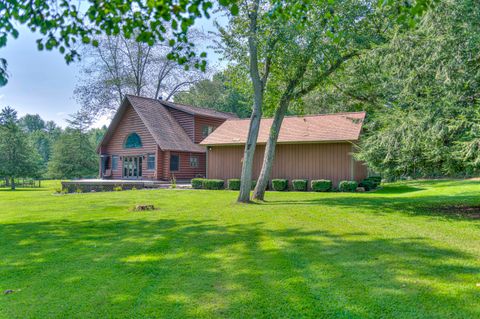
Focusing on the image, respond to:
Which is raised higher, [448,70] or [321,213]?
[448,70]

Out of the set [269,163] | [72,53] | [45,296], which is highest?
[72,53]

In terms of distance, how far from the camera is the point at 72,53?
5.12 m

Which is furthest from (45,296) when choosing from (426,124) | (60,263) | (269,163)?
(269,163)

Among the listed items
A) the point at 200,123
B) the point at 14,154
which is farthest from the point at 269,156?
the point at 14,154

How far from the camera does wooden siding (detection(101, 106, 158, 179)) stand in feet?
84.9

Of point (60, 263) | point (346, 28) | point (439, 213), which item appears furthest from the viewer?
point (346, 28)

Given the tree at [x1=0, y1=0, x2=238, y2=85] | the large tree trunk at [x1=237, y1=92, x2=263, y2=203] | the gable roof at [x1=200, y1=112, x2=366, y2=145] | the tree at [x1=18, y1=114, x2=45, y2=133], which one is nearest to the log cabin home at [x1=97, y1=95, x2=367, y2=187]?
the gable roof at [x1=200, y1=112, x2=366, y2=145]

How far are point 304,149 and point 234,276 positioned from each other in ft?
55.3

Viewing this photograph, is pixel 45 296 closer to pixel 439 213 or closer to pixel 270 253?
pixel 270 253

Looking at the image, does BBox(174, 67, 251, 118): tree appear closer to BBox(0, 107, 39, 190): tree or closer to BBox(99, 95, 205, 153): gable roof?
BBox(99, 95, 205, 153): gable roof

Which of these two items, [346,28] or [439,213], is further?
[346,28]

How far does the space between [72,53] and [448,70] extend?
7373mm

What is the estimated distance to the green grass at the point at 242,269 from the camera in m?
3.26

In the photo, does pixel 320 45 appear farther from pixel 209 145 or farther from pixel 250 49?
pixel 209 145
